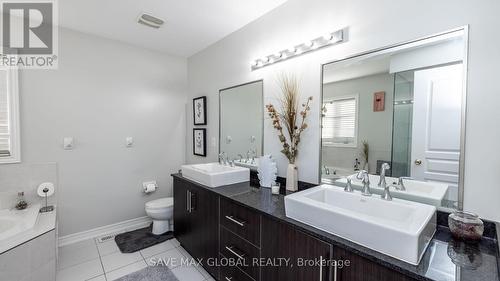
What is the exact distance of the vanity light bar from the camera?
Result: 165cm

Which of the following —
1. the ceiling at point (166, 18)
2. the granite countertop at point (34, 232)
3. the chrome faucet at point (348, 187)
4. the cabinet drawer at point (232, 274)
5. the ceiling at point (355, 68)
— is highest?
the ceiling at point (166, 18)

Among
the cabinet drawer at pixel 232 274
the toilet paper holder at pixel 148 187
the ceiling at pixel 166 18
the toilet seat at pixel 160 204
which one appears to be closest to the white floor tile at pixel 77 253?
the toilet seat at pixel 160 204

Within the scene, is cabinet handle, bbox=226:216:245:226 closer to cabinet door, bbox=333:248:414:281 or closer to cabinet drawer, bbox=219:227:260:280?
cabinet drawer, bbox=219:227:260:280

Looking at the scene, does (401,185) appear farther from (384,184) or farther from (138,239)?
(138,239)

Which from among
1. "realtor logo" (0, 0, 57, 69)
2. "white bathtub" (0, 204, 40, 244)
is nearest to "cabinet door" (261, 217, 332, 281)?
"white bathtub" (0, 204, 40, 244)

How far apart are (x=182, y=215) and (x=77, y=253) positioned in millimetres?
1191

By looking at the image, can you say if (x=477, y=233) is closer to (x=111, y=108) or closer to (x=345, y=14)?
(x=345, y=14)

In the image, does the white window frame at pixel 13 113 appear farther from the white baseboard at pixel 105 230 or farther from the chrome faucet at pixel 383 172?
the chrome faucet at pixel 383 172

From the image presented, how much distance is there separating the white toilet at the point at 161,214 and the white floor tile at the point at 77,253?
2.08 feet

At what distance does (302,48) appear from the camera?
1.86 meters

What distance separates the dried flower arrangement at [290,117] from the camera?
6.27ft

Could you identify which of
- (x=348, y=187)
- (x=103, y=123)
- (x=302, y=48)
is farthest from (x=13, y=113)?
(x=348, y=187)

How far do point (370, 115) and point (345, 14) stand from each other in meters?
0.76

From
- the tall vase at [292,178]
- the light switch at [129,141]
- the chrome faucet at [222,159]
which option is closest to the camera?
the tall vase at [292,178]
